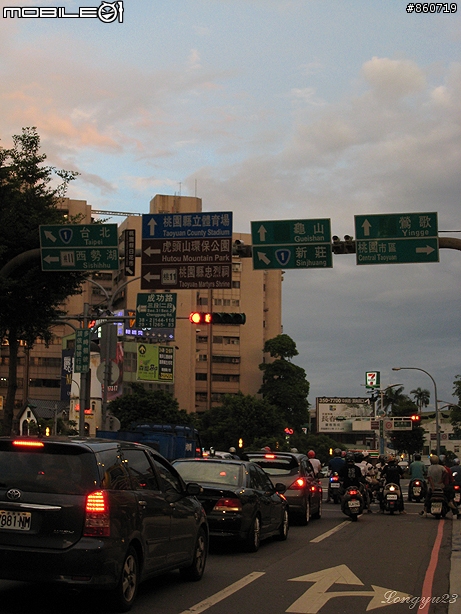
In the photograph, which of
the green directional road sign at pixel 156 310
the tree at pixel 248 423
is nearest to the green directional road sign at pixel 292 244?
the green directional road sign at pixel 156 310

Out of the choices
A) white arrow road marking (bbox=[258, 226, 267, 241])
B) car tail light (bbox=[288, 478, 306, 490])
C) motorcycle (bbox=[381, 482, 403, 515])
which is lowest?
motorcycle (bbox=[381, 482, 403, 515])

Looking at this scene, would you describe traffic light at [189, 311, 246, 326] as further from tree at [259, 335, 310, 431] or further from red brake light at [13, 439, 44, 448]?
tree at [259, 335, 310, 431]

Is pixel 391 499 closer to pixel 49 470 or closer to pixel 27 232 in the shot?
pixel 27 232

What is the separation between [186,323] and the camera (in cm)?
11088

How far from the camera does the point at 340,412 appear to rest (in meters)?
110

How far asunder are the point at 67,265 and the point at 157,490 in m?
13.3


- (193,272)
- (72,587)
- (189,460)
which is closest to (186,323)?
(193,272)

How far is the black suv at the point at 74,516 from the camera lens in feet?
26.4

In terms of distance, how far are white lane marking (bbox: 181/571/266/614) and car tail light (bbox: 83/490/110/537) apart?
1413 millimetres

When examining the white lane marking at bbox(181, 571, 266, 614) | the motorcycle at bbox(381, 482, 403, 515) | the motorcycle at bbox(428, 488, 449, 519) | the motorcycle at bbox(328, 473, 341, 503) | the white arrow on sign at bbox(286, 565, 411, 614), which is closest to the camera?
the white lane marking at bbox(181, 571, 266, 614)

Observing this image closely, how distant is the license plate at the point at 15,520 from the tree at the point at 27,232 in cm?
1388

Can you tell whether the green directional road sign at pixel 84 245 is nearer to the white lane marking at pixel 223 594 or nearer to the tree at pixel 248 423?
the white lane marking at pixel 223 594

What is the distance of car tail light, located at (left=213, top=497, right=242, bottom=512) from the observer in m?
13.8

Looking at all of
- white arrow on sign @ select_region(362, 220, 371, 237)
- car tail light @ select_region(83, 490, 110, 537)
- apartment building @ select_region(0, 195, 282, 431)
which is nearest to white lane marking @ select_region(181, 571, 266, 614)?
car tail light @ select_region(83, 490, 110, 537)
